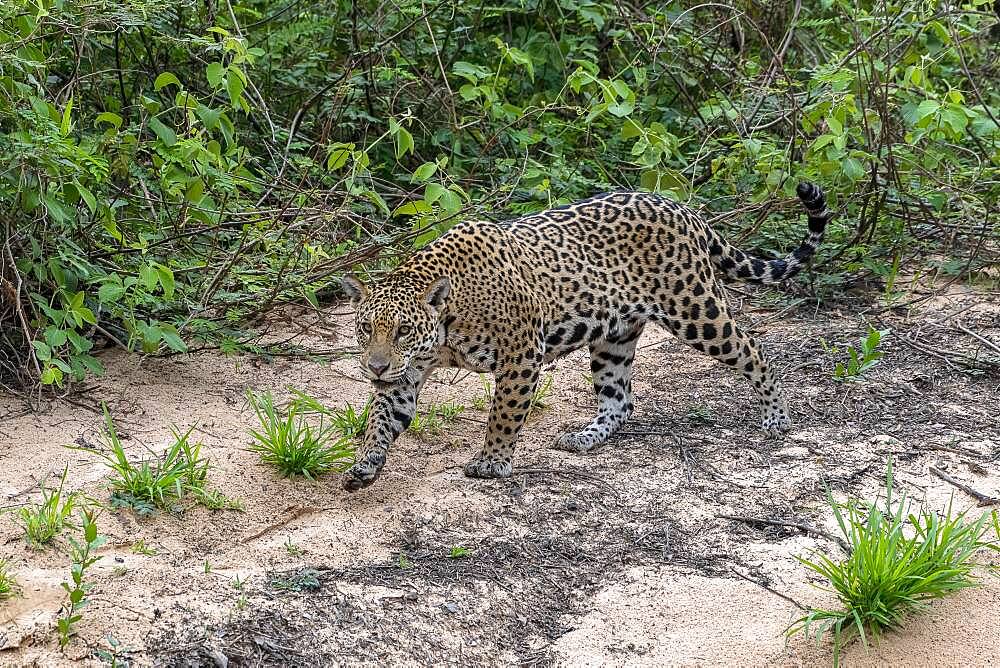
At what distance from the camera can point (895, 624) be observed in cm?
534

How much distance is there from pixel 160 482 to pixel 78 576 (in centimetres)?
118

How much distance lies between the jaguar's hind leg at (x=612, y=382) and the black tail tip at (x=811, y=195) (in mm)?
1444

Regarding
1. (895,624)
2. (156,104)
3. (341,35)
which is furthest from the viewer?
(341,35)

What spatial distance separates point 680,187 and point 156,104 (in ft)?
14.0

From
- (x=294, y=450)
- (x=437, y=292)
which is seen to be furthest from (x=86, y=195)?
(x=437, y=292)

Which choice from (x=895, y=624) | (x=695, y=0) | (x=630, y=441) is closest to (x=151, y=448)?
(x=630, y=441)

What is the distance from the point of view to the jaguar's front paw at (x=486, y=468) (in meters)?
7.29

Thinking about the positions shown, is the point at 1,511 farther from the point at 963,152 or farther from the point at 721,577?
the point at 963,152

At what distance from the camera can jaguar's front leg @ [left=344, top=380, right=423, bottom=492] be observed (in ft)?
22.7

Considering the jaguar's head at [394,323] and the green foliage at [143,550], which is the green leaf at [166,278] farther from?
the green foliage at [143,550]

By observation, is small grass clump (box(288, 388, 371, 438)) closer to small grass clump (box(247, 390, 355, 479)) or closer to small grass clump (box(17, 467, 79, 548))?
small grass clump (box(247, 390, 355, 479))

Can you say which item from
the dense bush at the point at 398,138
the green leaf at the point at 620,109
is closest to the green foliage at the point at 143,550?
the dense bush at the point at 398,138

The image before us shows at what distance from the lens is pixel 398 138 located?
8.07 m

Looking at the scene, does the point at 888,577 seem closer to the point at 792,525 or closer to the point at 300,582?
the point at 792,525
